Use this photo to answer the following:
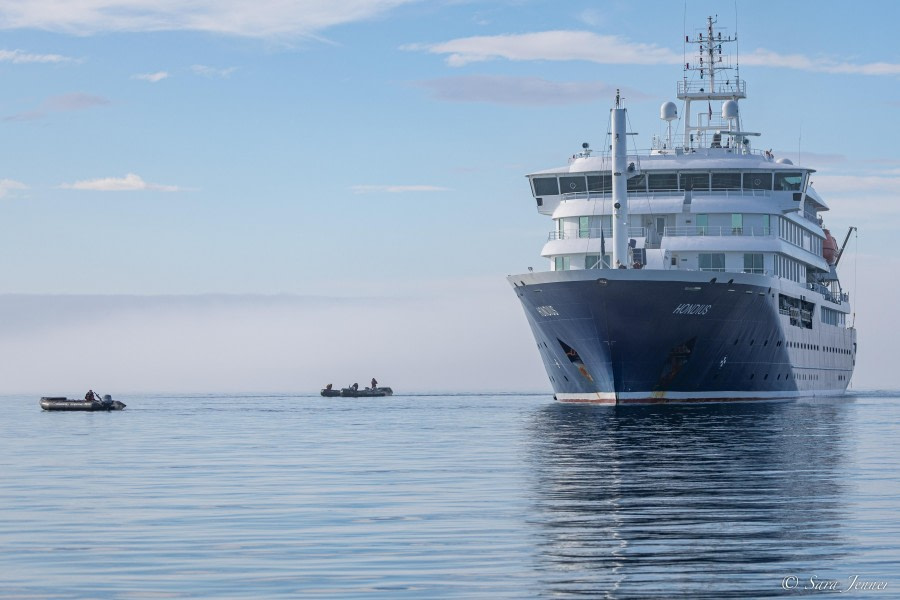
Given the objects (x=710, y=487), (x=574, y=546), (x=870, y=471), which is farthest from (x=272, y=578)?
(x=870, y=471)

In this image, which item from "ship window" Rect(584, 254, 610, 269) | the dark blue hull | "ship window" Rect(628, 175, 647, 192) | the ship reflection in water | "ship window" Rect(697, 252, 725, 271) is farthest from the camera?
"ship window" Rect(628, 175, 647, 192)

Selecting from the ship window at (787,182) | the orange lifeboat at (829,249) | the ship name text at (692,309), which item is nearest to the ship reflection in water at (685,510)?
the ship name text at (692,309)

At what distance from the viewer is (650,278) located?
61406 mm

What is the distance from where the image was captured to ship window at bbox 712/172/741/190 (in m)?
74.6

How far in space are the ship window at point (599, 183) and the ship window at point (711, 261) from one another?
6.20 m

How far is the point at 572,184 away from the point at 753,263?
10.9m

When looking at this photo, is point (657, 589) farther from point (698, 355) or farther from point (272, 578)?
point (698, 355)

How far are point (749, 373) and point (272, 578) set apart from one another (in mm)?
57357

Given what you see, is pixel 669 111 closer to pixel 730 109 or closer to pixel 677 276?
pixel 730 109

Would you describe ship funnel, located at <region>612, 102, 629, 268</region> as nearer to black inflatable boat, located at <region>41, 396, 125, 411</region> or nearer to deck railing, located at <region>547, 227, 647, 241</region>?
deck railing, located at <region>547, 227, 647, 241</region>

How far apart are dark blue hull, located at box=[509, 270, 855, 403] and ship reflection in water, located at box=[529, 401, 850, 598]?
1570 cm

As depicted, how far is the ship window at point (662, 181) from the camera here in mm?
74250

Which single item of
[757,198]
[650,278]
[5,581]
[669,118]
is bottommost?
[5,581]

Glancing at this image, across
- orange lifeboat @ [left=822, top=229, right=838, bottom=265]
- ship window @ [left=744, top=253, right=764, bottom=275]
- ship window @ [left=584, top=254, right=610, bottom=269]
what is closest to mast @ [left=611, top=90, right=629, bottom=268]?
ship window @ [left=584, top=254, right=610, bottom=269]
